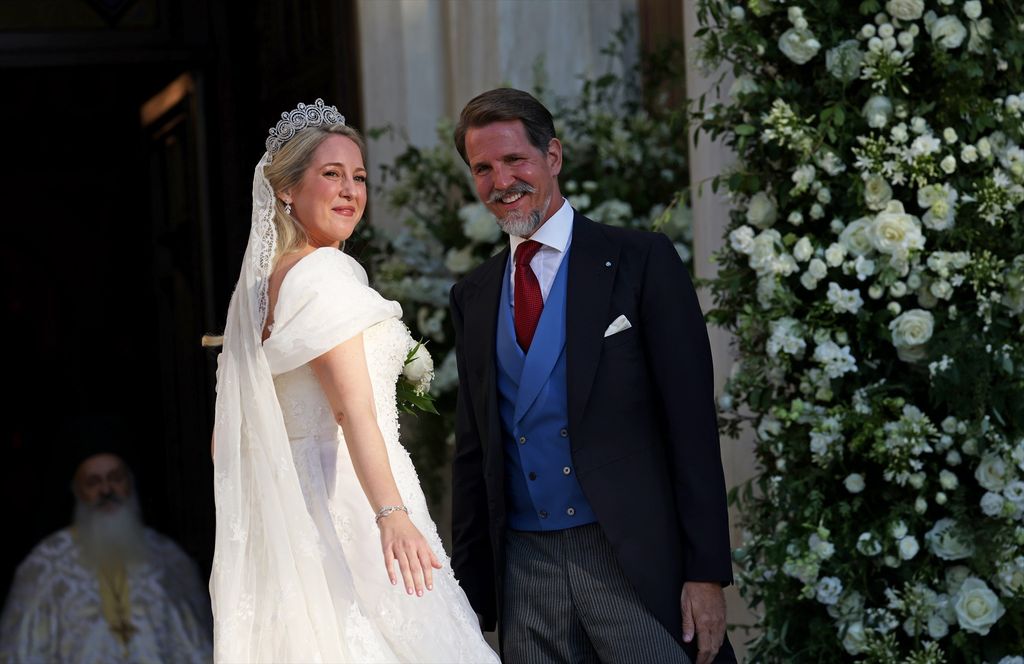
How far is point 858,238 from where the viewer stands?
11.4 ft

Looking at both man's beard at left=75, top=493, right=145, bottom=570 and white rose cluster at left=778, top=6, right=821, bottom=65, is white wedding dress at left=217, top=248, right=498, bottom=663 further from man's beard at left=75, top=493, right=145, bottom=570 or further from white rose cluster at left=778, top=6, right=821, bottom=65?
man's beard at left=75, top=493, right=145, bottom=570

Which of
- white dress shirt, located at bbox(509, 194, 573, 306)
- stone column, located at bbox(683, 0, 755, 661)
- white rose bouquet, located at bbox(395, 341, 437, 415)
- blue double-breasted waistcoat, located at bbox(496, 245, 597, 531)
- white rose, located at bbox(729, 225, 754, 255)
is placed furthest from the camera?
stone column, located at bbox(683, 0, 755, 661)

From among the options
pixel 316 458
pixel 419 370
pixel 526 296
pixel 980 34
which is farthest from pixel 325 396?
pixel 980 34

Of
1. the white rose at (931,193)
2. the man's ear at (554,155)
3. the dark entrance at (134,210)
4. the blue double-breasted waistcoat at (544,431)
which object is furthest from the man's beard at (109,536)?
the white rose at (931,193)

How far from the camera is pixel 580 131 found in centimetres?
536

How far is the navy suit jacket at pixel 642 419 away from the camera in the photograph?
2941 millimetres

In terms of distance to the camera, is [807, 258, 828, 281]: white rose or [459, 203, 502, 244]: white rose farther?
[459, 203, 502, 244]: white rose

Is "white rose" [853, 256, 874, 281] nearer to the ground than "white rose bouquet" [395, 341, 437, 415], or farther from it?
farther from it

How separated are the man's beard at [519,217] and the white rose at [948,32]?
41.4 inches

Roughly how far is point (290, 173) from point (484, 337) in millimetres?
545

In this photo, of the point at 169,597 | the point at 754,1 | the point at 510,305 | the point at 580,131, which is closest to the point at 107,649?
the point at 169,597

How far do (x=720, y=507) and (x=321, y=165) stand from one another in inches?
42.0

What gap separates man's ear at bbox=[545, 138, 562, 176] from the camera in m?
3.15

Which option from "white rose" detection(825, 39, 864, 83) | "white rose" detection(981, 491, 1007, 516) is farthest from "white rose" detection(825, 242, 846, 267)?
"white rose" detection(981, 491, 1007, 516)
